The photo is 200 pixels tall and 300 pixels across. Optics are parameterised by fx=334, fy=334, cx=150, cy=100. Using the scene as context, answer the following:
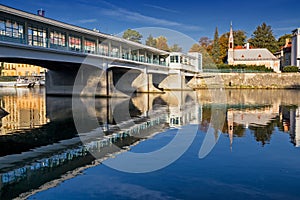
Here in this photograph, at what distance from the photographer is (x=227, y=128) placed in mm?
19938

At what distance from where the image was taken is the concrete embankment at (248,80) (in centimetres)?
8038

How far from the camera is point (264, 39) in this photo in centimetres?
11612

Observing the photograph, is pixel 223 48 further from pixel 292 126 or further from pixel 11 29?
pixel 292 126

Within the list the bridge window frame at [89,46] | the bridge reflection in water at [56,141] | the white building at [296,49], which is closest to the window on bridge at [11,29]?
the bridge reflection in water at [56,141]

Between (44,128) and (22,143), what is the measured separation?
15.0ft

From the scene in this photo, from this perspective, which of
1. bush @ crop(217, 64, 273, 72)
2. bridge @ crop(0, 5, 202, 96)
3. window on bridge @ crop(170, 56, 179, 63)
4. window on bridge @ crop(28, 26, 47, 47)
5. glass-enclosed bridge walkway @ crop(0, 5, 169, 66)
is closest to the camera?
glass-enclosed bridge walkway @ crop(0, 5, 169, 66)

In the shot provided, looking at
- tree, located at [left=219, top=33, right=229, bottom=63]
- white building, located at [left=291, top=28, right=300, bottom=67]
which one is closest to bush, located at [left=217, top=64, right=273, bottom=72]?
white building, located at [left=291, top=28, right=300, bottom=67]

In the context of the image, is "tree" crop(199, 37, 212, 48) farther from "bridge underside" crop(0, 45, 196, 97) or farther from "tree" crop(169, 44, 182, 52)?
"bridge underside" crop(0, 45, 196, 97)

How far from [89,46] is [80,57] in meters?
4.96

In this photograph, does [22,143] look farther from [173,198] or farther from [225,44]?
[225,44]

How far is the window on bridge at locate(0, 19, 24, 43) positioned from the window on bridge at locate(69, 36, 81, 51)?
788 centimetres

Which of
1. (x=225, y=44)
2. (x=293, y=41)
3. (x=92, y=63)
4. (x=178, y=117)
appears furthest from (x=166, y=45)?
(x=178, y=117)

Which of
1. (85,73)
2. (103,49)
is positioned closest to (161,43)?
(85,73)

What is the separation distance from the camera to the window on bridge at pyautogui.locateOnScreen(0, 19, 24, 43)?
1050 inches
